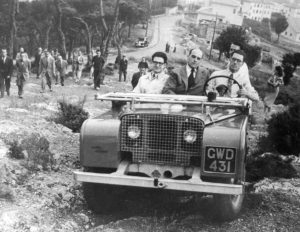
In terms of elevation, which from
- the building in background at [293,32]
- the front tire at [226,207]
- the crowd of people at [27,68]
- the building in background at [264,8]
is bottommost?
the building in background at [293,32]

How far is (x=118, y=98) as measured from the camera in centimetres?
619

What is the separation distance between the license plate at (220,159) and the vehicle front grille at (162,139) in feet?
0.86

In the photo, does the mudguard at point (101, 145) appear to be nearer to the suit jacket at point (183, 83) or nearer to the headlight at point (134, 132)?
the headlight at point (134, 132)

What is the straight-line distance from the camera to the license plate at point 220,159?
5.24 meters

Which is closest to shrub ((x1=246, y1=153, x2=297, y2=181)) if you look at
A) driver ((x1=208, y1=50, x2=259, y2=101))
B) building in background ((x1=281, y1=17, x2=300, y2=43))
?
driver ((x1=208, y1=50, x2=259, y2=101))

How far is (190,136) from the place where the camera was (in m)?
5.50

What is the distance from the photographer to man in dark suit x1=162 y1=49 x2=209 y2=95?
7141 millimetres

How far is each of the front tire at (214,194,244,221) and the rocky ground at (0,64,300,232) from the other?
0.30ft

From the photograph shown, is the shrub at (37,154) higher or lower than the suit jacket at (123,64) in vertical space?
higher

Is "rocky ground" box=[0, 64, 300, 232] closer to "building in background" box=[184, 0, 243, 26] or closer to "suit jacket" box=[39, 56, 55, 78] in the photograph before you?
"suit jacket" box=[39, 56, 55, 78]

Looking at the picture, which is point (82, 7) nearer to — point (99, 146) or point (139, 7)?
point (139, 7)

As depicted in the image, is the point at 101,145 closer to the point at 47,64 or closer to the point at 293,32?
the point at 47,64

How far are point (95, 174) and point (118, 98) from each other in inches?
48.1

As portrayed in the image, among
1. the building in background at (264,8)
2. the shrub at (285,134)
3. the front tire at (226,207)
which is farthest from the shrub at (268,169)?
the building in background at (264,8)
